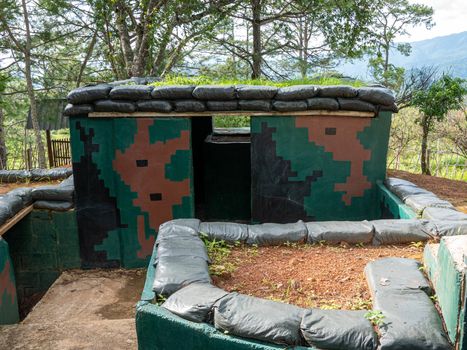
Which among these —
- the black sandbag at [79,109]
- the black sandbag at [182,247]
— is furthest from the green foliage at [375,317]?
the black sandbag at [79,109]

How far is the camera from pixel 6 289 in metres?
4.49

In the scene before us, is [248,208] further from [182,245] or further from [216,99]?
[182,245]

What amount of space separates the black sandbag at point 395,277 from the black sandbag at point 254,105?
302 cm

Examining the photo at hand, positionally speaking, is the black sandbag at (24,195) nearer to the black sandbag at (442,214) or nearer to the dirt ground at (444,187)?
the black sandbag at (442,214)

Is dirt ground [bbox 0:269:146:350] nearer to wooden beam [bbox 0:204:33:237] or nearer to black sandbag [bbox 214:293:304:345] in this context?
wooden beam [bbox 0:204:33:237]

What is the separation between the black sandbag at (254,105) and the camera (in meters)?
5.55

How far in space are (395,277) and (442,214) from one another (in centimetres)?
163

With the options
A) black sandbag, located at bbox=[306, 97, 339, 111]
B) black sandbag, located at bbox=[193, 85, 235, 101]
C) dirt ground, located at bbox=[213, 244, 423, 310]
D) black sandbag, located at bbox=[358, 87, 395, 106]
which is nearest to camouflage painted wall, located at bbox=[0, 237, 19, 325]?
dirt ground, located at bbox=[213, 244, 423, 310]

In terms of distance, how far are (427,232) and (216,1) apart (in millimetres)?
9522

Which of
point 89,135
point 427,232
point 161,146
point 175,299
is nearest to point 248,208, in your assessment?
point 161,146

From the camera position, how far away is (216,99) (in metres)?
5.54

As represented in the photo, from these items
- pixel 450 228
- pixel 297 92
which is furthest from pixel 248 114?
pixel 450 228

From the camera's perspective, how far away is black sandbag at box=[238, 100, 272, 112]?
555cm

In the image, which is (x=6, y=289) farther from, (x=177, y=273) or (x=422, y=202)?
(x=422, y=202)
